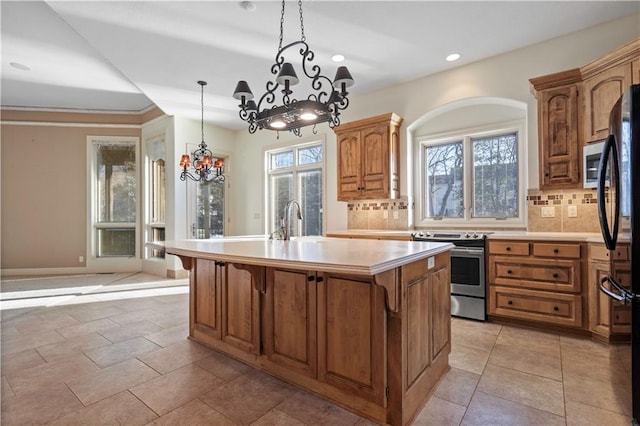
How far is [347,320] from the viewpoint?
68.8 inches

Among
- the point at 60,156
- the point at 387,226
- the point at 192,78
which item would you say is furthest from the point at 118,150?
the point at 387,226

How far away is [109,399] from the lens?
1921 mm

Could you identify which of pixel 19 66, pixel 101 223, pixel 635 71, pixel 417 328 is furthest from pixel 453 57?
pixel 101 223

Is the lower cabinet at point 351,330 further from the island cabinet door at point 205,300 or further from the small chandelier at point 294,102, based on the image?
the small chandelier at point 294,102

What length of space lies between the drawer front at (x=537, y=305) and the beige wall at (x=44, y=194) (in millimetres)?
7112

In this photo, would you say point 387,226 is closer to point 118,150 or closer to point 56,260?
point 118,150

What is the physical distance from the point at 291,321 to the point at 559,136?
3148mm

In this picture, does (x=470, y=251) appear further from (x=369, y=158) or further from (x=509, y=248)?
(x=369, y=158)

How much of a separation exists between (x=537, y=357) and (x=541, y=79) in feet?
8.58

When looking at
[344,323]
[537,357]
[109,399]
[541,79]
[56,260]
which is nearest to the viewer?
[344,323]

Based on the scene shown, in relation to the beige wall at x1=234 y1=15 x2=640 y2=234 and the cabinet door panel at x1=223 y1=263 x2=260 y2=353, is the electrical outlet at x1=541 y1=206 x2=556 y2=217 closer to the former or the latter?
the beige wall at x1=234 y1=15 x2=640 y2=234

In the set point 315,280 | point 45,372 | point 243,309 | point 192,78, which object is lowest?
point 45,372

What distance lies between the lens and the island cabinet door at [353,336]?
1.64m

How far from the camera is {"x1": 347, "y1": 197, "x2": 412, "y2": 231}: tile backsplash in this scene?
4359mm
